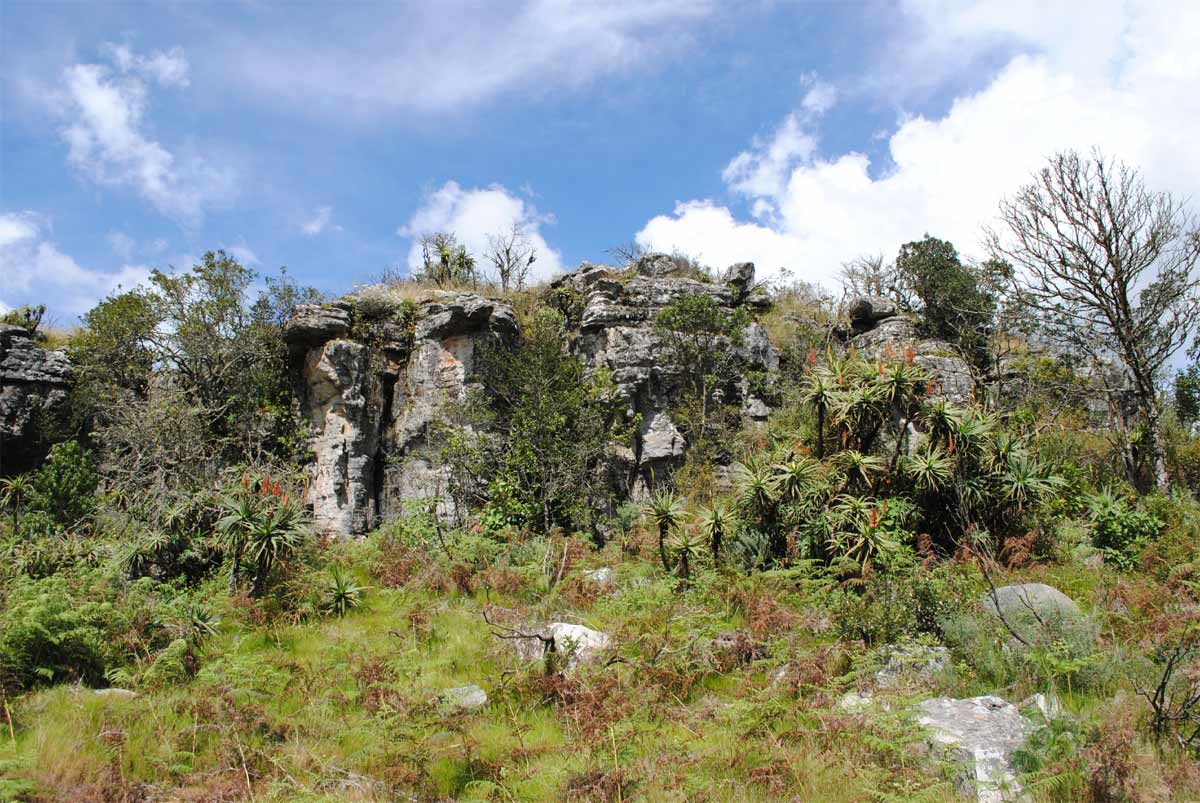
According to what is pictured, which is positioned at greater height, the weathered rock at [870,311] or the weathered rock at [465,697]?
the weathered rock at [870,311]

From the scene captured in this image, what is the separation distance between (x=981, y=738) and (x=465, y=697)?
4.96 m

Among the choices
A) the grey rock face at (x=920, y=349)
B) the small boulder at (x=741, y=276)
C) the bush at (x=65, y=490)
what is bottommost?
the bush at (x=65, y=490)

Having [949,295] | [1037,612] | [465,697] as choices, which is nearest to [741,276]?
[949,295]

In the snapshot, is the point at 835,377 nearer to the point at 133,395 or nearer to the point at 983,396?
the point at 983,396

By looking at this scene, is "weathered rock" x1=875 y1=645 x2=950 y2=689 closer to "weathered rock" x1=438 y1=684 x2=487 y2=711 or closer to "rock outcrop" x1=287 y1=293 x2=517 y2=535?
"weathered rock" x1=438 y1=684 x2=487 y2=711

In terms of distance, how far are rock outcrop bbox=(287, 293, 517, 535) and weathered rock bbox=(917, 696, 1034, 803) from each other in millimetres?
12121

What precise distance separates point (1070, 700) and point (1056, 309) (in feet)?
42.9

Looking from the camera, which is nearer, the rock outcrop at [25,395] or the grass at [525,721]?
the grass at [525,721]

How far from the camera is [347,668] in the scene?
7.86 meters

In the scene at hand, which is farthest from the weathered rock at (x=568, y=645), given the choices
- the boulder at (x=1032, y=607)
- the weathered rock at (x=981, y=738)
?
the boulder at (x=1032, y=607)

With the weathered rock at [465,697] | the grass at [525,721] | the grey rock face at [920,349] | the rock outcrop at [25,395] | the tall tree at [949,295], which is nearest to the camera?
the grass at [525,721]

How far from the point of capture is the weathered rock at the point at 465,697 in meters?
6.86

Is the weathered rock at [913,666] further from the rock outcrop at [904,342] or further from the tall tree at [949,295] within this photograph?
the tall tree at [949,295]

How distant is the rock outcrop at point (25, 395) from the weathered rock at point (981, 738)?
A: 18396mm
